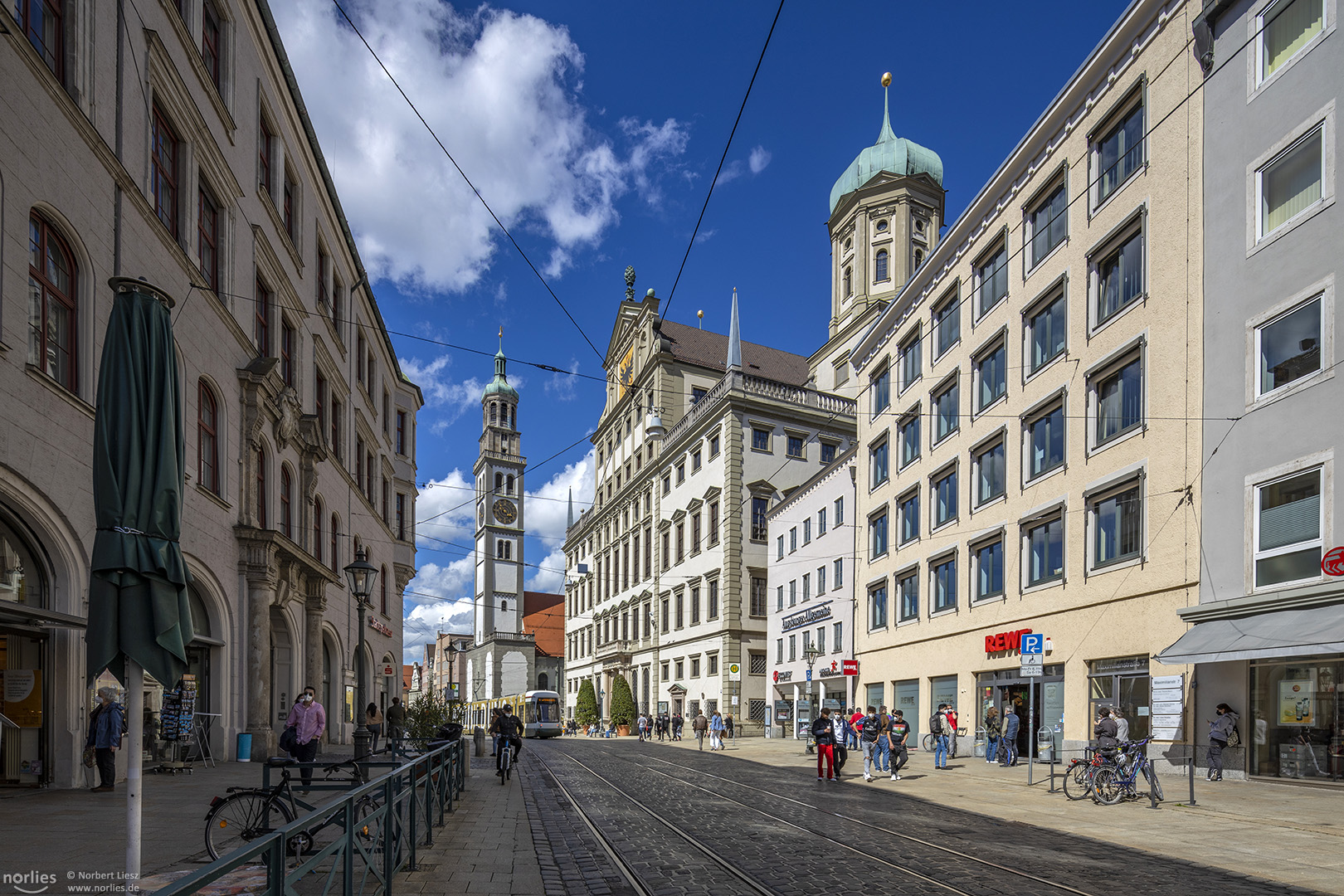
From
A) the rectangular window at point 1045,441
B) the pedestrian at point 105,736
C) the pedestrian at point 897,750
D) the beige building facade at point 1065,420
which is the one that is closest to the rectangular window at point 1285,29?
the beige building facade at point 1065,420

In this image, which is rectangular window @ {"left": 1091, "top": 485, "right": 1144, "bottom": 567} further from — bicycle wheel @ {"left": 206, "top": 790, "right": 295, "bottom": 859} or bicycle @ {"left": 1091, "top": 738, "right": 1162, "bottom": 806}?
bicycle wheel @ {"left": 206, "top": 790, "right": 295, "bottom": 859}

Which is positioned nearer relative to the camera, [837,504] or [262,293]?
[262,293]

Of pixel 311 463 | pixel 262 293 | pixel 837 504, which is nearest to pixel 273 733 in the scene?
pixel 311 463

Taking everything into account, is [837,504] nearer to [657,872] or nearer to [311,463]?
[311,463]

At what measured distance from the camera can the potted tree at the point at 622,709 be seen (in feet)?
202

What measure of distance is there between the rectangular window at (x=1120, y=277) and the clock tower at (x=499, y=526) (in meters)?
86.0

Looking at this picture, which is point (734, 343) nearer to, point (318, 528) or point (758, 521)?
point (758, 521)

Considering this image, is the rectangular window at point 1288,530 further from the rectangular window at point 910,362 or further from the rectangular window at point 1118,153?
the rectangular window at point 910,362

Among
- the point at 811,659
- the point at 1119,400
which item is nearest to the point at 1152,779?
the point at 1119,400

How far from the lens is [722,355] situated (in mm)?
69375

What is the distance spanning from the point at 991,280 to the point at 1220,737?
1557 cm

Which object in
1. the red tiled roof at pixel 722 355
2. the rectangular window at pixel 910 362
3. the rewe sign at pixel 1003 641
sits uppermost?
the red tiled roof at pixel 722 355

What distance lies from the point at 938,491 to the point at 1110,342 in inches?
421

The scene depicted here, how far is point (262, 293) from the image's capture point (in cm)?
2642
